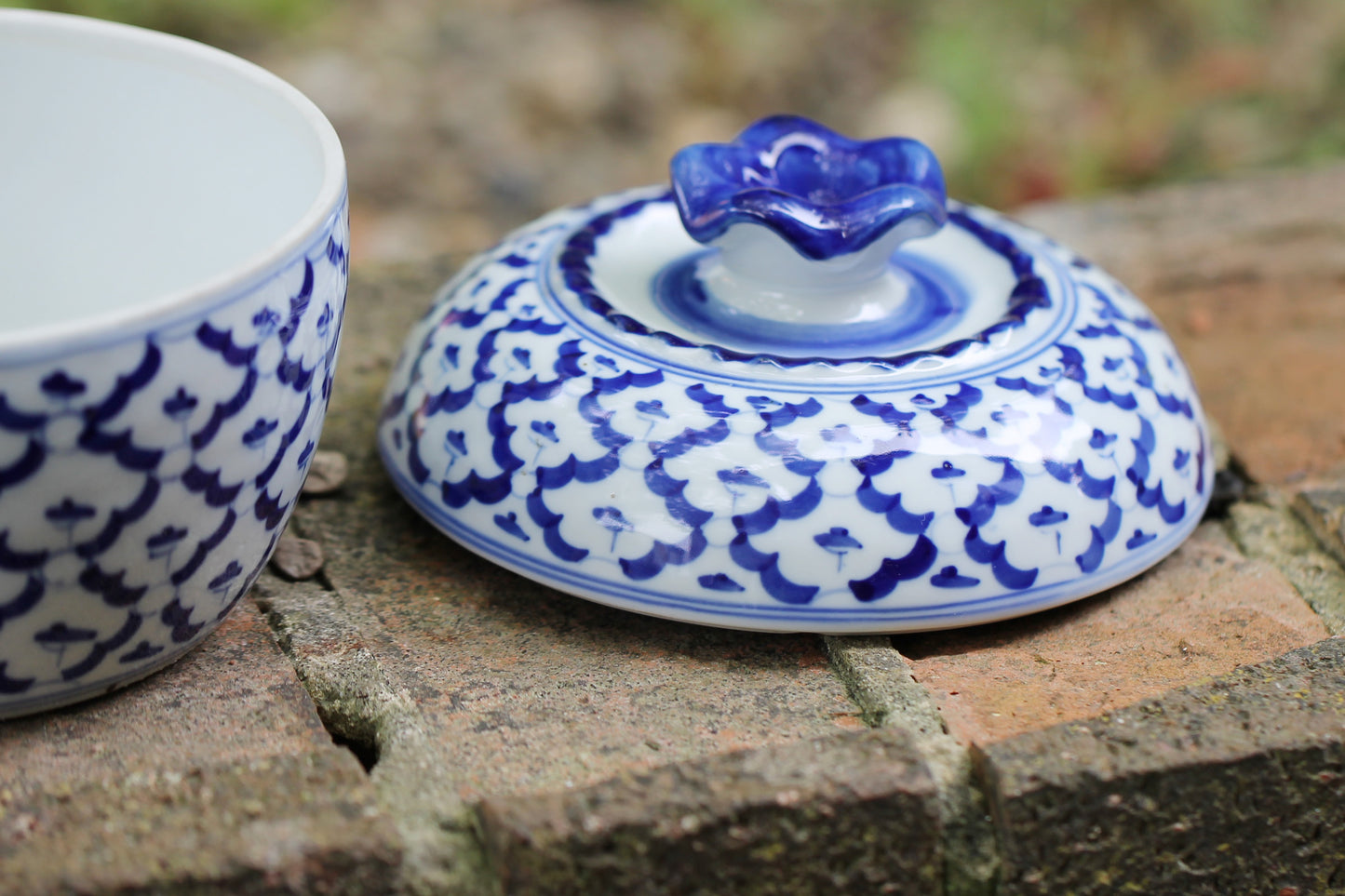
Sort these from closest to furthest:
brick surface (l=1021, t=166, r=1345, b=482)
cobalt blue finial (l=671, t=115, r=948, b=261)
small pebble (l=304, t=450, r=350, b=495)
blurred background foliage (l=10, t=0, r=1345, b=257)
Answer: cobalt blue finial (l=671, t=115, r=948, b=261)
small pebble (l=304, t=450, r=350, b=495)
brick surface (l=1021, t=166, r=1345, b=482)
blurred background foliage (l=10, t=0, r=1345, b=257)

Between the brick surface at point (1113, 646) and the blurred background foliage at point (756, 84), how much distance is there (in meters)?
2.06

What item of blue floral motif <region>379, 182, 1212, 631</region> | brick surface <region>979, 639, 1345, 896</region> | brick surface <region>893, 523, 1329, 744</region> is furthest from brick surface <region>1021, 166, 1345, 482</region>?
brick surface <region>979, 639, 1345, 896</region>

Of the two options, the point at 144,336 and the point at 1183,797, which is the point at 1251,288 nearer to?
the point at 1183,797

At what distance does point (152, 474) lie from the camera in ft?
2.63

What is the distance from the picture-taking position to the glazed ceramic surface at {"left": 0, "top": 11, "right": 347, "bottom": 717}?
0.76 metres

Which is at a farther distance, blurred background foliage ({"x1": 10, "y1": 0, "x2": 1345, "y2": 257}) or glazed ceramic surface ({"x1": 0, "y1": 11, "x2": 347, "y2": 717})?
blurred background foliage ({"x1": 10, "y1": 0, "x2": 1345, "y2": 257})

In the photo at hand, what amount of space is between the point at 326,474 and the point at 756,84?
2658mm

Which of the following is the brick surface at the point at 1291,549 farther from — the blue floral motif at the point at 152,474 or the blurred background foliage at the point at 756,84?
the blurred background foliage at the point at 756,84

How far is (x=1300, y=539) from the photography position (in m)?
1.27

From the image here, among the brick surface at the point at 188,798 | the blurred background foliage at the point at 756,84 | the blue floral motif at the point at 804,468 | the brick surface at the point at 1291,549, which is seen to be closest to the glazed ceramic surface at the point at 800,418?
the blue floral motif at the point at 804,468

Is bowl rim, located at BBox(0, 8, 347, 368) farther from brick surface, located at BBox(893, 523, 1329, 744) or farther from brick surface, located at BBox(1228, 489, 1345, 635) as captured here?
brick surface, located at BBox(1228, 489, 1345, 635)

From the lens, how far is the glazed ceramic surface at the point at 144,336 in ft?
2.48

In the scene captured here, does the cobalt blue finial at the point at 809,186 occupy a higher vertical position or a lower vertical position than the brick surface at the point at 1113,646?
higher

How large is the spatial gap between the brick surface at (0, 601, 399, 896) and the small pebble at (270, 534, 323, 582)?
17 cm
